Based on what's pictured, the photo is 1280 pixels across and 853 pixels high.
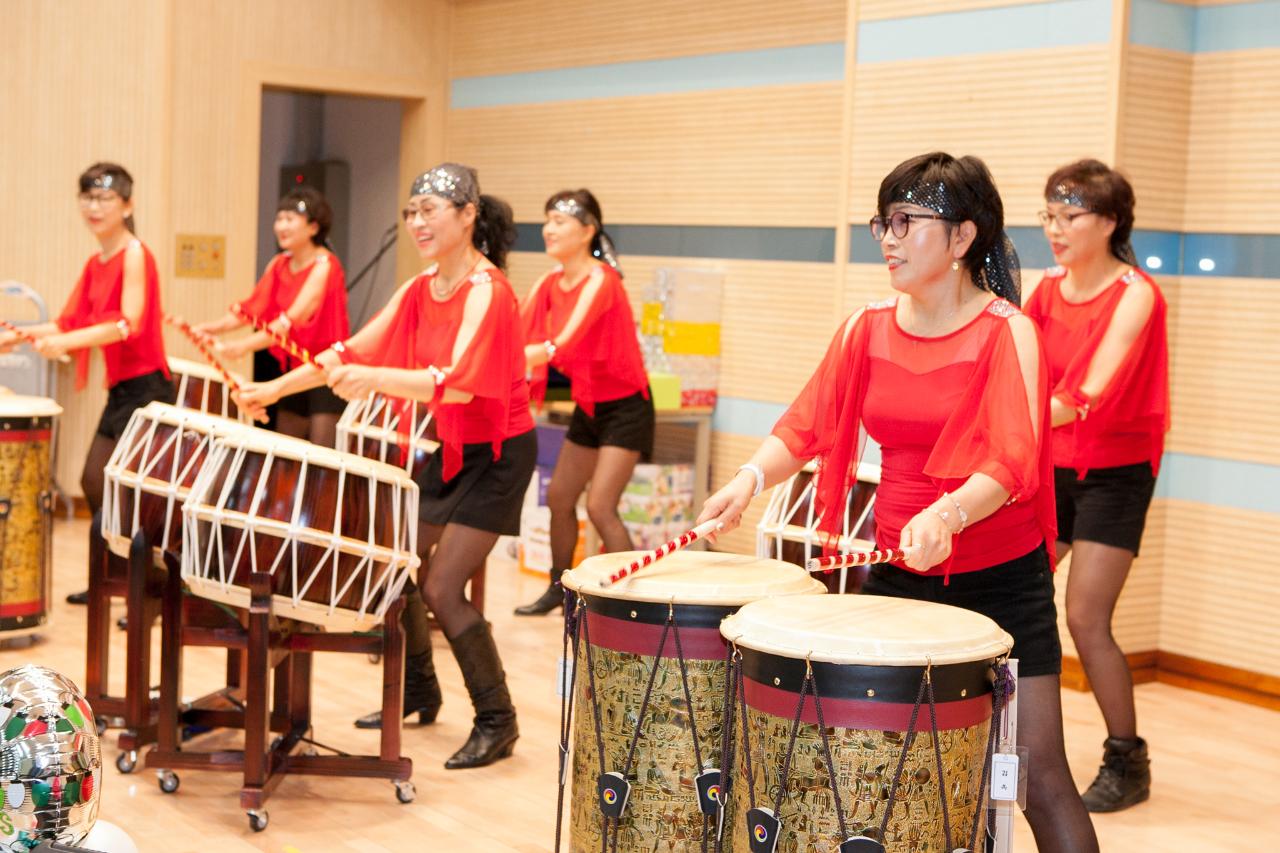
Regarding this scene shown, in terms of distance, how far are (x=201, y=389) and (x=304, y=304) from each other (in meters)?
0.78

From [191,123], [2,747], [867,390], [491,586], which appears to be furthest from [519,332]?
[191,123]

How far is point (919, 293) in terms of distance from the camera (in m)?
2.85

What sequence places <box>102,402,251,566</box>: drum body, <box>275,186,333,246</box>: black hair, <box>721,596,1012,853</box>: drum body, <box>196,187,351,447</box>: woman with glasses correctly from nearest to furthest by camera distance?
<box>721,596,1012,853</box>: drum body, <box>102,402,251,566</box>: drum body, <box>196,187,351,447</box>: woman with glasses, <box>275,186,333,246</box>: black hair

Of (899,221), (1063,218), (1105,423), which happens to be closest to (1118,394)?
(1105,423)

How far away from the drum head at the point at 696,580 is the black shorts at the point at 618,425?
2800 mm

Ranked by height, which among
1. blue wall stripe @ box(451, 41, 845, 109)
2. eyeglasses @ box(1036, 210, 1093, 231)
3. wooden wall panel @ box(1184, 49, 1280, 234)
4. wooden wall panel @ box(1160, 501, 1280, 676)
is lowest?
wooden wall panel @ box(1160, 501, 1280, 676)

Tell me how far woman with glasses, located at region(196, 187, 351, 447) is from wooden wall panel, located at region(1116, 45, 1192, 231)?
10.3ft

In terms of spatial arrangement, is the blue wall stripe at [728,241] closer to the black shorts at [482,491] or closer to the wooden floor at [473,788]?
the wooden floor at [473,788]

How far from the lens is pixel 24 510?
17.6ft

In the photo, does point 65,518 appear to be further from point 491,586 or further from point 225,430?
point 225,430

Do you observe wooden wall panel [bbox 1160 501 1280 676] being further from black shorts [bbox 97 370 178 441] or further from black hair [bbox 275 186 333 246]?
black shorts [bbox 97 370 178 441]

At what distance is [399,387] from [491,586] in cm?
317

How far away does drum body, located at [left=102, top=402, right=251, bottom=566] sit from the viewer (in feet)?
13.1

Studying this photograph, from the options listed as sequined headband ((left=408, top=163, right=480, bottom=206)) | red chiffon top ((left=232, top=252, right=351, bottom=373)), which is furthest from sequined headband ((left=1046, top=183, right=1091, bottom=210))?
red chiffon top ((left=232, top=252, right=351, bottom=373))
